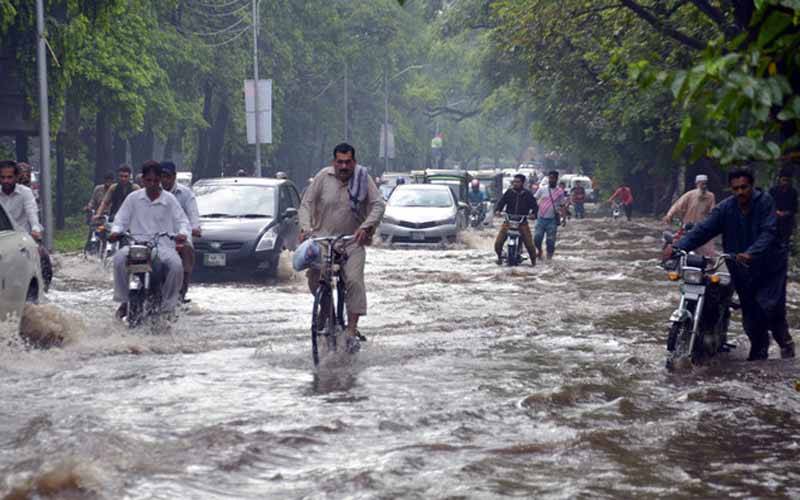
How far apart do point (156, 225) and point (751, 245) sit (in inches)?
215

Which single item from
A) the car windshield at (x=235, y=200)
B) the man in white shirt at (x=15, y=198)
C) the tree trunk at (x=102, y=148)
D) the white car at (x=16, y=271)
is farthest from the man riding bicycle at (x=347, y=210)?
the tree trunk at (x=102, y=148)

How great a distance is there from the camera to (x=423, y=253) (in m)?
26.6

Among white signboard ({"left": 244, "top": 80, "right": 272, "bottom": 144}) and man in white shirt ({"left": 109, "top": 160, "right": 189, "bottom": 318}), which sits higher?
white signboard ({"left": 244, "top": 80, "right": 272, "bottom": 144})

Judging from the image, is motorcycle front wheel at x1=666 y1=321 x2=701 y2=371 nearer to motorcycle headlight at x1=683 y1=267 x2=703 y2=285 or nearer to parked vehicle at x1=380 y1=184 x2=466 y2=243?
motorcycle headlight at x1=683 y1=267 x2=703 y2=285

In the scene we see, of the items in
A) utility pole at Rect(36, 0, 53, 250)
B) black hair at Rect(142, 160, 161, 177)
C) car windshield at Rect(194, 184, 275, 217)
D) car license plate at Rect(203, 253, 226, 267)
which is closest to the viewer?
black hair at Rect(142, 160, 161, 177)

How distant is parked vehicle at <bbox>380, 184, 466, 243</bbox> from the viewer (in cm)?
2808

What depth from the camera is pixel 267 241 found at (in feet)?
60.8

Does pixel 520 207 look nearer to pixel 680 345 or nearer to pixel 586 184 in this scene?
pixel 680 345

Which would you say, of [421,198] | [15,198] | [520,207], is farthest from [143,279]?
[421,198]

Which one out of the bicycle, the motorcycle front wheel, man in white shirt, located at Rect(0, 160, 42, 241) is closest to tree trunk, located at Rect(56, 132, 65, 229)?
man in white shirt, located at Rect(0, 160, 42, 241)

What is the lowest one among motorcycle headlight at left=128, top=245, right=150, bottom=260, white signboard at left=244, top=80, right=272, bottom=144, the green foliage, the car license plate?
the car license plate

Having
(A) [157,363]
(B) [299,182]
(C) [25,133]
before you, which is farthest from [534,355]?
(B) [299,182]

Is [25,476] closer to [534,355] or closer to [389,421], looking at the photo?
[389,421]

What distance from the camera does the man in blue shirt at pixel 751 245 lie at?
9.78 meters
